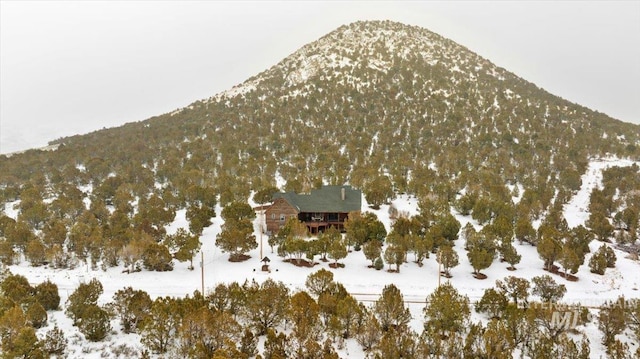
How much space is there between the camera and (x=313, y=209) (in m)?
56.9

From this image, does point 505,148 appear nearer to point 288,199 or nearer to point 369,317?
point 288,199

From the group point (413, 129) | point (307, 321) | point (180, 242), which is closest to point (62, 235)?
point (180, 242)

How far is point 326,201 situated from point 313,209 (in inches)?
104

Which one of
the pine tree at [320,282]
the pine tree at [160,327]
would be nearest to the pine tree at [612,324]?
the pine tree at [320,282]

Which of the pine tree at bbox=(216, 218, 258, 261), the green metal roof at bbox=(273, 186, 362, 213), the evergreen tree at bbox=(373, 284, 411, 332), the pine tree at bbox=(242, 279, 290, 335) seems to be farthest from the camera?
the green metal roof at bbox=(273, 186, 362, 213)

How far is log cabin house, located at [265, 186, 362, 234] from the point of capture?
55562 mm

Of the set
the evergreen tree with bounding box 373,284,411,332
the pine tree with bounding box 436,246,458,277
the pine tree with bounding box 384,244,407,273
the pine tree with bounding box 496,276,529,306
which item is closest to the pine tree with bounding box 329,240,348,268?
the pine tree with bounding box 384,244,407,273

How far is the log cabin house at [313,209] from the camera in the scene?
2188 inches

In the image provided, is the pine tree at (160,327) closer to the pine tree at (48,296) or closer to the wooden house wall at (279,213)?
the pine tree at (48,296)

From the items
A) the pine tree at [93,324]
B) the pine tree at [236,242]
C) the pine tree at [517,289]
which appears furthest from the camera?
the pine tree at [236,242]

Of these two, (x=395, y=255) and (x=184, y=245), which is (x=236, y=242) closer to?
(x=184, y=245)

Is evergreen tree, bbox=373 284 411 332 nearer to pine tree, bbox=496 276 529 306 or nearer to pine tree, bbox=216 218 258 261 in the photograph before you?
pine tree, bbox=496 276 529 306

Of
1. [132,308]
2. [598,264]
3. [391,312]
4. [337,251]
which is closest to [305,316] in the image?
[391,312]

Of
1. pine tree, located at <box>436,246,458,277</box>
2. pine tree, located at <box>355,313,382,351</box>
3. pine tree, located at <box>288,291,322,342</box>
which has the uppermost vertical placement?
pine tree, located at <box>436,246,458,277</box>
